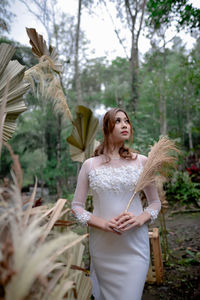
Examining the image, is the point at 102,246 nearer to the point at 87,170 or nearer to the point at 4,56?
the point at 87,170

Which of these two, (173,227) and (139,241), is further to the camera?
(173,227)

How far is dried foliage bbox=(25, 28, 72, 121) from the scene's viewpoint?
261 centimetres

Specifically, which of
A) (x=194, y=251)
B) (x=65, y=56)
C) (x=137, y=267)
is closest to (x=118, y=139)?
(x=137, y=267)

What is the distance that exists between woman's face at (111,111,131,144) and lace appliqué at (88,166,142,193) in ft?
0.73

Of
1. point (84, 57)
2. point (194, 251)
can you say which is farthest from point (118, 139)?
point (84, 57)

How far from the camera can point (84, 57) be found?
16500 millimetres

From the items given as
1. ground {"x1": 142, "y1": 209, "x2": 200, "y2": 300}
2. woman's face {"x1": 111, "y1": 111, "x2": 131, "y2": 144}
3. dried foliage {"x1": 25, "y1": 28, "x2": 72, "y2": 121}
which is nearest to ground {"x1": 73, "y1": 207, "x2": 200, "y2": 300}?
ground {"x1": 142, "y1": 209, "x2": 200, "y2": 300}

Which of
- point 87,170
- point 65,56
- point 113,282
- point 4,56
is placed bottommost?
point 113,282

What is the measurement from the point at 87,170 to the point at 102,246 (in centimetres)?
55

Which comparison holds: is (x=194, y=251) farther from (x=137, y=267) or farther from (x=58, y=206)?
(x=58, y=206)

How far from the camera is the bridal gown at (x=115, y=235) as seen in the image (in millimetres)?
1694

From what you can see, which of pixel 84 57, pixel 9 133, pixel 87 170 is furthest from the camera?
pixel 84 57

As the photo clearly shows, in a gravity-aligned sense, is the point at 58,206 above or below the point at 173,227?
above

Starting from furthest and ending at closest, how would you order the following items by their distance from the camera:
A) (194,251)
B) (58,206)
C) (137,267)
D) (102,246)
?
1. (194,251)
2. (102,246)
3. (137,267)
4. (58,206)
